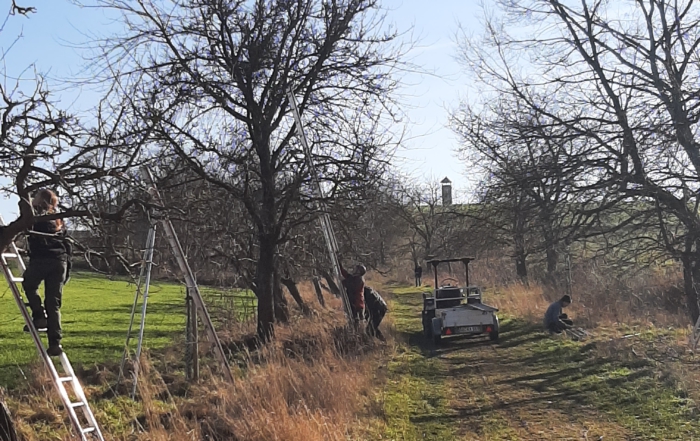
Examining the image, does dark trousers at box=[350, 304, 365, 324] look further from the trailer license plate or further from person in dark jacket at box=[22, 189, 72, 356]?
person in dark jacket at box=[22, 189, 72, 356]

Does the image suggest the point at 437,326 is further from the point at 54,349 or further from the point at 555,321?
the point at 54,349

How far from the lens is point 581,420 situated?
9180 millimetres

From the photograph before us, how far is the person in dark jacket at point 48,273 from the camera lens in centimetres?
715

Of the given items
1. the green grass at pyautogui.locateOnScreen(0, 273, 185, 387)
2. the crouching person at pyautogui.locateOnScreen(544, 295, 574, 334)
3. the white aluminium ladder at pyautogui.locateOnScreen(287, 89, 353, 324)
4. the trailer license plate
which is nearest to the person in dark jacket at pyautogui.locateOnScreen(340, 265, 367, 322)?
the white aluminium ladder at pyautogui.locateOnScreen(287, 89, 353, 324)

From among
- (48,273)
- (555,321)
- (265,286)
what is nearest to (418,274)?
(555,321)

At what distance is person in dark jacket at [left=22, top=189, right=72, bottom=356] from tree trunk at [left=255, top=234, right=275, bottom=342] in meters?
6.79

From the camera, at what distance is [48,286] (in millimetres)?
7254

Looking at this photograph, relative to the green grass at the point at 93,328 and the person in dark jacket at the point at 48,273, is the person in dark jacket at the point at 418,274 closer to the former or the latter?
the green grass at the point at 93,328

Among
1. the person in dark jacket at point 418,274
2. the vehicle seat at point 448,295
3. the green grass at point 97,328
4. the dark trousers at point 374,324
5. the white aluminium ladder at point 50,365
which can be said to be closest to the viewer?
the white aluminium ladder at point 50,365

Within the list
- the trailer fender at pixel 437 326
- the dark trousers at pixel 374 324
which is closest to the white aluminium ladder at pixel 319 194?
the dark trousers at pixel 374 324

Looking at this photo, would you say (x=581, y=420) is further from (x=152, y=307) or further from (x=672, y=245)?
(x=152, y=307)

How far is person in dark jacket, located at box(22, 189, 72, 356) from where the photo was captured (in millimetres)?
7148

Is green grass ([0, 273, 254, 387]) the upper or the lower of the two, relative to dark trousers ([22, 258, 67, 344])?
lower

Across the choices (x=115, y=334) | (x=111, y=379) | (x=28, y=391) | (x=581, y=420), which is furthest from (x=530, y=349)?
(x=115, y=334)
